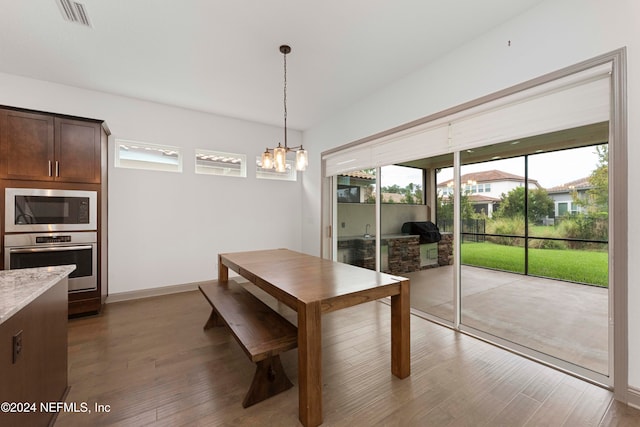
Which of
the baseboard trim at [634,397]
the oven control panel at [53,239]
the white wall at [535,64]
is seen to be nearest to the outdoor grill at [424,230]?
Result: the white wall at [535,64]

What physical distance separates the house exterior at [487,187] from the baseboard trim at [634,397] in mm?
1713

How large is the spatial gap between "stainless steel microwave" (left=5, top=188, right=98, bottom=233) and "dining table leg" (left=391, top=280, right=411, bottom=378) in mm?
3617

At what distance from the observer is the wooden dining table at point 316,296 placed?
5.02 ft

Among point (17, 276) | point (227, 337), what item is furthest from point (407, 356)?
point (17, 276)

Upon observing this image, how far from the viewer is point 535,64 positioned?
6.93 ft

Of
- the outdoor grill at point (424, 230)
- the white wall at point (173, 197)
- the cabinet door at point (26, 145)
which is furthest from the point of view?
the white wall at point (173, 197)

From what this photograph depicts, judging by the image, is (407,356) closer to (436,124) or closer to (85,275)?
(436,124)

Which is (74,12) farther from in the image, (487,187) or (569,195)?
(569,195)

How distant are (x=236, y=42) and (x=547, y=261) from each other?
4009mm

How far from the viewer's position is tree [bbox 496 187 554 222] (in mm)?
2561

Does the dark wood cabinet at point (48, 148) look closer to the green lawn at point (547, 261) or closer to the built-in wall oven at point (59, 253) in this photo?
the built-in wall oven at point (59, 253)

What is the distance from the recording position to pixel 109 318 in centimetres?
312

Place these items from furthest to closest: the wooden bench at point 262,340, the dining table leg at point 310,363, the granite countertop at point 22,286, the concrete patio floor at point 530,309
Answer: the concrete patio floor at point 530,309 → the wooden bench at point 262,340 → the dining table leg at point 310,363 → the granite countertop at point 22,286

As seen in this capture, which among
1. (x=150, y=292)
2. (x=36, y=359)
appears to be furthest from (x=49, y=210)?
(x=36, y=359)
